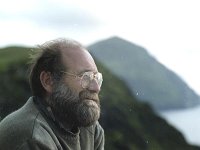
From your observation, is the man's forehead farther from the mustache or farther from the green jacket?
the green jacket

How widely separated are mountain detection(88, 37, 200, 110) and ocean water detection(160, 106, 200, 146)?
0.09 meters

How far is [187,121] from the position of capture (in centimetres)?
575

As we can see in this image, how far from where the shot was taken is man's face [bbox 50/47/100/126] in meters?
3.09

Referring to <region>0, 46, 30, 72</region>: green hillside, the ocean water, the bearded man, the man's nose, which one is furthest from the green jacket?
<region>0, 46, 30, 72</region>: green hillside

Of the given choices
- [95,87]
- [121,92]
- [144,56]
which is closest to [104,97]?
[121,92]

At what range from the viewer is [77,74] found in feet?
10.3

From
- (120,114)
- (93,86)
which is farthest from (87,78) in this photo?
(120,114)

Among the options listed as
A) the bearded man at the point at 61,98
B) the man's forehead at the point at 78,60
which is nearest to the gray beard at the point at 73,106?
the bearded man at the point at 61,98

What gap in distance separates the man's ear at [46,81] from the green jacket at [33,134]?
10 cm

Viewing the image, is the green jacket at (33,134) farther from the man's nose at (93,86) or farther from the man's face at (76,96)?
the man's nose at (93,86)

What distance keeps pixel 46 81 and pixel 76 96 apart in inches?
6.6

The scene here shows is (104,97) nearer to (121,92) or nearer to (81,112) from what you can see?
(121,92)

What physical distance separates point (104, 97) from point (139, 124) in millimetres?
470

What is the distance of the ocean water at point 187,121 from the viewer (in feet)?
18.7
